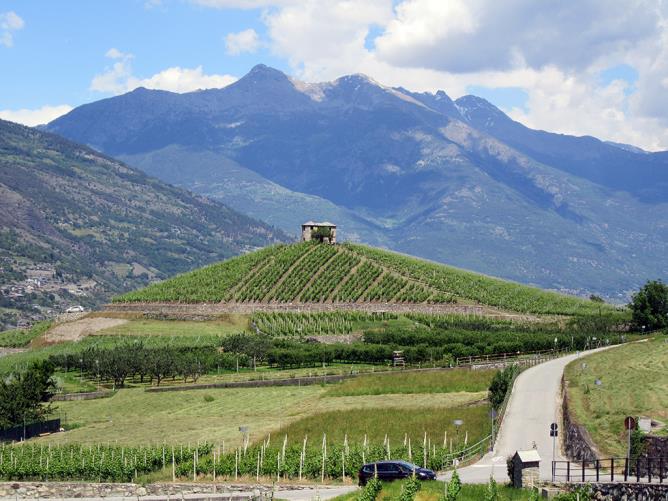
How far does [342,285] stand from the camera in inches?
6772

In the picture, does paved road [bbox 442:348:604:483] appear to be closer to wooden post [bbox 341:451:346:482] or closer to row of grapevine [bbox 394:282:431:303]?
wooden post [bbox 341:451:346:482]

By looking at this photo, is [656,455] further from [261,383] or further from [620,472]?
[261,383]

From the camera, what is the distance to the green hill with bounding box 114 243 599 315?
165625 mm

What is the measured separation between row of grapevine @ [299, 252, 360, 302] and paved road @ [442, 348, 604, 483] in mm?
78369

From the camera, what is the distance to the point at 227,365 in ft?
407

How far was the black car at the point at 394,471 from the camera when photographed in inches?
2087

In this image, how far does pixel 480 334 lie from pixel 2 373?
56.0 m

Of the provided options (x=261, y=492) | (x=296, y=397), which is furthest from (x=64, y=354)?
(x=261, y=492)

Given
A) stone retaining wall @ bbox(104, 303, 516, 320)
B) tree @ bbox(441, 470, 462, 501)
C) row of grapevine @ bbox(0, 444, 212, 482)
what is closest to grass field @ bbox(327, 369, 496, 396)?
row of grapevine @ bbox(0, 444, 212, 482)

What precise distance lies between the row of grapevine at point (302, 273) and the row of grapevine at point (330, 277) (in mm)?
1554

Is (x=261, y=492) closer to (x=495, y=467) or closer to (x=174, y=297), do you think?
(x=495, y=467)

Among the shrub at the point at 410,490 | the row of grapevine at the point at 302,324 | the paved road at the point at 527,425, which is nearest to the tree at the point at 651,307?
the row of grapevine at the point at 302,324

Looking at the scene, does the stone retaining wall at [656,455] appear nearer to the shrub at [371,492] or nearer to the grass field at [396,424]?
the shrub at [371,492]

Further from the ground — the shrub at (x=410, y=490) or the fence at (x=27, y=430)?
the shrub at (x=410, y=490)
